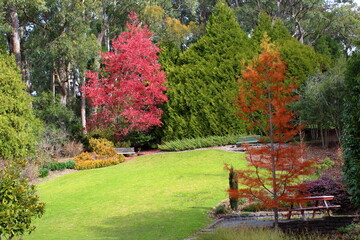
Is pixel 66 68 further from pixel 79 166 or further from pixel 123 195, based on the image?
pixel 123 195

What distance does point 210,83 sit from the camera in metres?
23.4

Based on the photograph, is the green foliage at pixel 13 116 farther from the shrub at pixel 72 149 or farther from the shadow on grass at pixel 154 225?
the shadow on grass at pixel 154 225

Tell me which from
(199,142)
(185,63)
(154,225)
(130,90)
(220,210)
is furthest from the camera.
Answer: (185,63)

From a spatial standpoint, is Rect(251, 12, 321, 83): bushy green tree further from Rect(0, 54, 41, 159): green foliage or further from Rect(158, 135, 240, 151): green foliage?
Rect(0, 54, 41, 159): green foliage

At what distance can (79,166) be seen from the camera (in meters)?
19.9

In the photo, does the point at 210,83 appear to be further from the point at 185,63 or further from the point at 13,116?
the point at 13,116

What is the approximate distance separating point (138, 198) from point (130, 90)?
1168 centimetres

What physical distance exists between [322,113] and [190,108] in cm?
852

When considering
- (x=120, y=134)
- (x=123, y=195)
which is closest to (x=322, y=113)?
(x=123, y=195)

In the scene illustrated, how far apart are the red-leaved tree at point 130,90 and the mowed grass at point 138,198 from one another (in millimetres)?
3986

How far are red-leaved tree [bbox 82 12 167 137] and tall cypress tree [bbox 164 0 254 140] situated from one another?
1148 millimetres

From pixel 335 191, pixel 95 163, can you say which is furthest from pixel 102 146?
pixel 335 191

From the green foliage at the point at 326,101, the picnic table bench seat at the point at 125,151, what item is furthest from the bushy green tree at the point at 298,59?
the picnic table bench seat at the point at 125,151

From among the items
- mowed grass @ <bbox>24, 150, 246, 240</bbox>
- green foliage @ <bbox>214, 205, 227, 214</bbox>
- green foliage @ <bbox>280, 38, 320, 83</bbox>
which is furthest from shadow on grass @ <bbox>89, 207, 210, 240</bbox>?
green foliage @ <bbox>280, 38, 320, 83</bbox>
